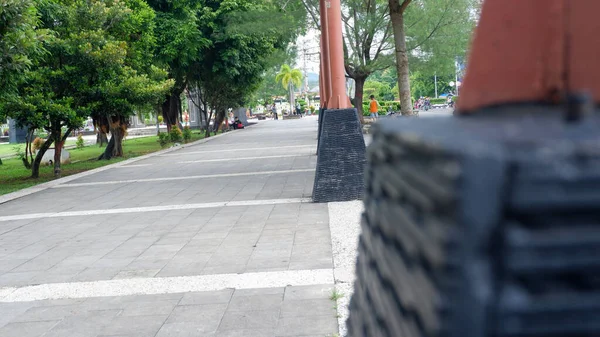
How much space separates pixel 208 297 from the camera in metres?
5.29

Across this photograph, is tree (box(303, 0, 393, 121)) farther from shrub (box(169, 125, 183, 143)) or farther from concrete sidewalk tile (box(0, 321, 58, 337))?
concrete sidewalk tile (box(0, 321, 58, 337))

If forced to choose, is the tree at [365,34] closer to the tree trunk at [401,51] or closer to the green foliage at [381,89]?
the tree trunk at [401,51]

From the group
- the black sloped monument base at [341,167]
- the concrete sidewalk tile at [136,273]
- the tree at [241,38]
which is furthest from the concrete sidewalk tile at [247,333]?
the tree at [241,38]

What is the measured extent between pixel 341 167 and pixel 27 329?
18.1 feet

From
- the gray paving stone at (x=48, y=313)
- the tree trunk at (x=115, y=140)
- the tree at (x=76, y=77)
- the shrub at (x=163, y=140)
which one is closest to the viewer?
the gray paving stone at (x=48, y=313)

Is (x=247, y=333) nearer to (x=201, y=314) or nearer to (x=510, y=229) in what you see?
(x=201, y=314)

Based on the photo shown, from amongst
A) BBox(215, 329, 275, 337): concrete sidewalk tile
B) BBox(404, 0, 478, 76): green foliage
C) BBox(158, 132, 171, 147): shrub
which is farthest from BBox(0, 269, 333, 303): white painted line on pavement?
BBox(158, 132, 171, 147): shrub

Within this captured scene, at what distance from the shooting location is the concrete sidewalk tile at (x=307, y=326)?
4.32 meters

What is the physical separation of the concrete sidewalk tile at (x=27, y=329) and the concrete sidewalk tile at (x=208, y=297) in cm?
98

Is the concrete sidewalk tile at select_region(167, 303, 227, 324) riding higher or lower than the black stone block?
lower

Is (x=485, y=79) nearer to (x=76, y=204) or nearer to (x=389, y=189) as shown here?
(x=389, y=189)

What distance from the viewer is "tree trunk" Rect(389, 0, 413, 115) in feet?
48.9

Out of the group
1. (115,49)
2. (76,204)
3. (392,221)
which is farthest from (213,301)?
(115,49)

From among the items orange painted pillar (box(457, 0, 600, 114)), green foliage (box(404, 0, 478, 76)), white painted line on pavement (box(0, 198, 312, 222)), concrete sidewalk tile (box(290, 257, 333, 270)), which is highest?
green foliage (box(404, 0, 478, 76))
